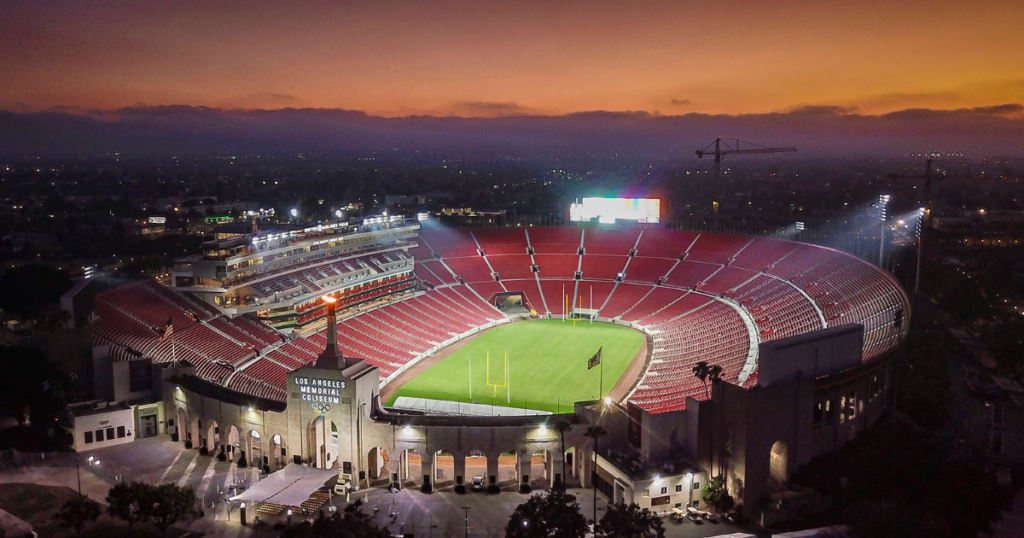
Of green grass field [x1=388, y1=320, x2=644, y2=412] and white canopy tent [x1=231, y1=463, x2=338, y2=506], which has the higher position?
white canopy tent [x1=231, y1=463, x2=338, y2=506]

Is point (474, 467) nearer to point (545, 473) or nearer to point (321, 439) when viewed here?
point (545, 473)

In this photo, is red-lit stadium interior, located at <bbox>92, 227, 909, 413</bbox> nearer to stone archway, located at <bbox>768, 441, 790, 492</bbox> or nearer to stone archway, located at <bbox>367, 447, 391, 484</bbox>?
stone archway, located at <bbox>768, 441, 790, 492</bbox>

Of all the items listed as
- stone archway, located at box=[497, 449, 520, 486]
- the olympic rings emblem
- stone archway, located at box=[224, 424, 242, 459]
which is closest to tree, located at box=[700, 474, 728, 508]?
stone archway, located at box=[497, 449, 520, 486]

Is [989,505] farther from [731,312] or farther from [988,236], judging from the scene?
[988,236]

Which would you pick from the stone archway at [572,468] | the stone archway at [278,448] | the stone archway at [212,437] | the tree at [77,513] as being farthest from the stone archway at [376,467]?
the tree at [77,513]

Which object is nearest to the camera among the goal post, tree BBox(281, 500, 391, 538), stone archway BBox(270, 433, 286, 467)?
tree BBox(281, 500, 391, 538)
